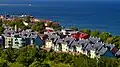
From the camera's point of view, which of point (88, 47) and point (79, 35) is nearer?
point (88, 47)

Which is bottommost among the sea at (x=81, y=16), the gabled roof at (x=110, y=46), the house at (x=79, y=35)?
A: the sea at (x=81, y=16)

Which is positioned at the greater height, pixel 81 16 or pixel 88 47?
pixel 88 47

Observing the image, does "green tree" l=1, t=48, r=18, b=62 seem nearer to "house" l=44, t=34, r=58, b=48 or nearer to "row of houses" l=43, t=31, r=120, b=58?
"row of houses" l=43, t=31, r=120, b=58

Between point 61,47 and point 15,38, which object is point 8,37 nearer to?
point 15,38

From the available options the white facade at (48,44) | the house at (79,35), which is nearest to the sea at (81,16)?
the house at (79,35)

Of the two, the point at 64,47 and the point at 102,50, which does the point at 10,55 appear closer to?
the point at 102,50

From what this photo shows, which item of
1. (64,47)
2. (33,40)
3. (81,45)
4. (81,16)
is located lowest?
(81,16)

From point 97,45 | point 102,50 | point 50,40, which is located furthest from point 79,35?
point 102,50

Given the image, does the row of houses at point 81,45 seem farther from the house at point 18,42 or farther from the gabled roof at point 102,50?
the house at point 18,42

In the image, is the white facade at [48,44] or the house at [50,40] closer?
the white facade at [48,44]
